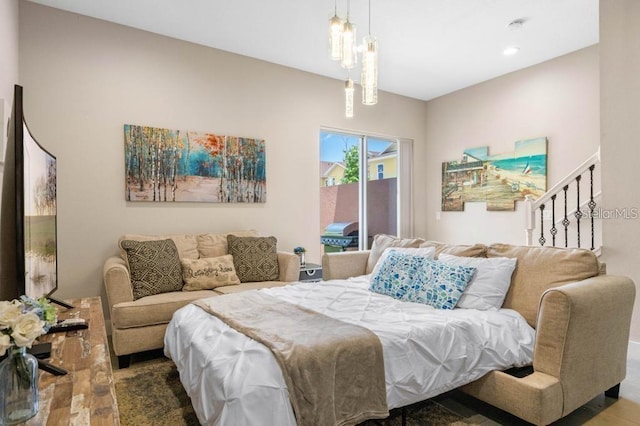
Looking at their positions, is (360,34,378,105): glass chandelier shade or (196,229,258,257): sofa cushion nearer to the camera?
(360,34,378,105): glass chandelier shade

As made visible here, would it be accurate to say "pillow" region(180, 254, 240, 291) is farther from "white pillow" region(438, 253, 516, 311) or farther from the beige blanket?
"white pillow" region(438, 253, 516, 311)

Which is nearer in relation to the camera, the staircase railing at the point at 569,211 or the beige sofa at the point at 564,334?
the beige sofa at the point at 564,334

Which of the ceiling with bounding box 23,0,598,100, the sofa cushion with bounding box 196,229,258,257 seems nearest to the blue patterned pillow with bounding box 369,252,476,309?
the sofa cushion with bounding box 196,229,258,257

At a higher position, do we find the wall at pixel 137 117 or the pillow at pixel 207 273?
the wall at pixel 137 117

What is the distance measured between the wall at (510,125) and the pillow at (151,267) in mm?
3845

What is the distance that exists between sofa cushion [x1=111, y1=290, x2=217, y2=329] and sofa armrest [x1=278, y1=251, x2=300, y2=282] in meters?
0.98

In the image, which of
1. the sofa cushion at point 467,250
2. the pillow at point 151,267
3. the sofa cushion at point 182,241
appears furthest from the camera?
the sofa cushion at point 182,241

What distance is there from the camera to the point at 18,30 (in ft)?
10.3

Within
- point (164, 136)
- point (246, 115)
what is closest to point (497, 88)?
point (246, 115)

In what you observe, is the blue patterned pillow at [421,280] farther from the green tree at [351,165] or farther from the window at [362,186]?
the green tree at [351,165]

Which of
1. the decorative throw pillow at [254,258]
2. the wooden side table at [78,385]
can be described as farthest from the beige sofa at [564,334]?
the decorative throw pillow at [254,258]

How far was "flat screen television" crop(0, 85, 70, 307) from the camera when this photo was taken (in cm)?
153

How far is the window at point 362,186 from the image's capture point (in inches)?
205

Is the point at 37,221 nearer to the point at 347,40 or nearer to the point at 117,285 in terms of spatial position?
the point at 117,285
